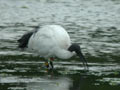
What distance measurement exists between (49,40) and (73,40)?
5.02 m

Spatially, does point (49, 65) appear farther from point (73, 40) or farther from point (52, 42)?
point (73, 40)

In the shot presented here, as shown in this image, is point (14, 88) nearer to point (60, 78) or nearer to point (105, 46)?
point (60, 78)

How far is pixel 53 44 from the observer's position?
1266 centimetres

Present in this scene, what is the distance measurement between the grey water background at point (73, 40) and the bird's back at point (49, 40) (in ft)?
1.49

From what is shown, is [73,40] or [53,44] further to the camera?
[73,40]

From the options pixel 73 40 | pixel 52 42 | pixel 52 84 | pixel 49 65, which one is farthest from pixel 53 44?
pixel 73 40

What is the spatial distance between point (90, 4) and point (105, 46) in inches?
665

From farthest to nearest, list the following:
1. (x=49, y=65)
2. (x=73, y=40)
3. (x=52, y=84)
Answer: (x=73, y=40) < (x=49, y=65) < (x=52, y=84)

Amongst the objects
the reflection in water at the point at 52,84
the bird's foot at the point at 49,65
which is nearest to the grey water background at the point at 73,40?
the reflection in water at the point at 52,84

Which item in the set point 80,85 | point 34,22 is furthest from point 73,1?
point 80,85

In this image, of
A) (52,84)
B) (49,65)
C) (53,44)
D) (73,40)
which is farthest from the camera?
(73,40)

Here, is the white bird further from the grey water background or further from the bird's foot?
the grey water background

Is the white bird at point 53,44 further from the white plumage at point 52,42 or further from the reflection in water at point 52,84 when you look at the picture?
the reflection in water at point 52,84

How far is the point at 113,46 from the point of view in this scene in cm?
1656
